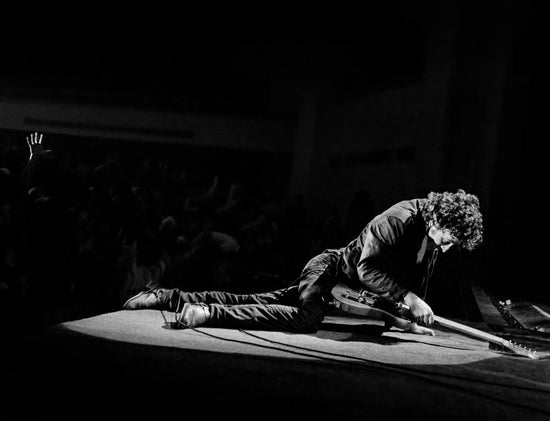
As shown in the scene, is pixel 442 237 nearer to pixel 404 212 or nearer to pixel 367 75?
pixel 404 212

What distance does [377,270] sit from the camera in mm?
3205

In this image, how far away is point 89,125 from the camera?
4.65 m

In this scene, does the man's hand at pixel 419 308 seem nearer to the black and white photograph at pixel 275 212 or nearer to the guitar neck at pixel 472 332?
the black and white photograph at pixel 275 212

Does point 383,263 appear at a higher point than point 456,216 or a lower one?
lower

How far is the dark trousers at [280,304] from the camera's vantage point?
125 inches

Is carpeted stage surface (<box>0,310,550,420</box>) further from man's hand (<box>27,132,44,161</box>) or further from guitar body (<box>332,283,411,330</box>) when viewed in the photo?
man's hand (<box>27,132,44,161</box>)

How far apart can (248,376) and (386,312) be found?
141 cm

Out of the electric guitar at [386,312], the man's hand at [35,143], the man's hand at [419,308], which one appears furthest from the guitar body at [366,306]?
the man's hand at [35,143]

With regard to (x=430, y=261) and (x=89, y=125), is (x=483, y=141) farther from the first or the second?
(x=89, y=125)

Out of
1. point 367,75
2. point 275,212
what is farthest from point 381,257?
point 367,75

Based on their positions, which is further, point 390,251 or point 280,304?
point 280,304

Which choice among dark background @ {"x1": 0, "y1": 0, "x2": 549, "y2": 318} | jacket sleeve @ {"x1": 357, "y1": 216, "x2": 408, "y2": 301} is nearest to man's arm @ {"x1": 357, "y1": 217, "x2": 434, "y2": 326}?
jacket sleeve @ {"x1": 357, "y1": 216, "x2": 408, "y2": 301}

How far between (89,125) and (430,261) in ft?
9.42

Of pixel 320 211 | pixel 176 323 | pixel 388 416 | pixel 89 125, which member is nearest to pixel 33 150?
pixel 89 125
